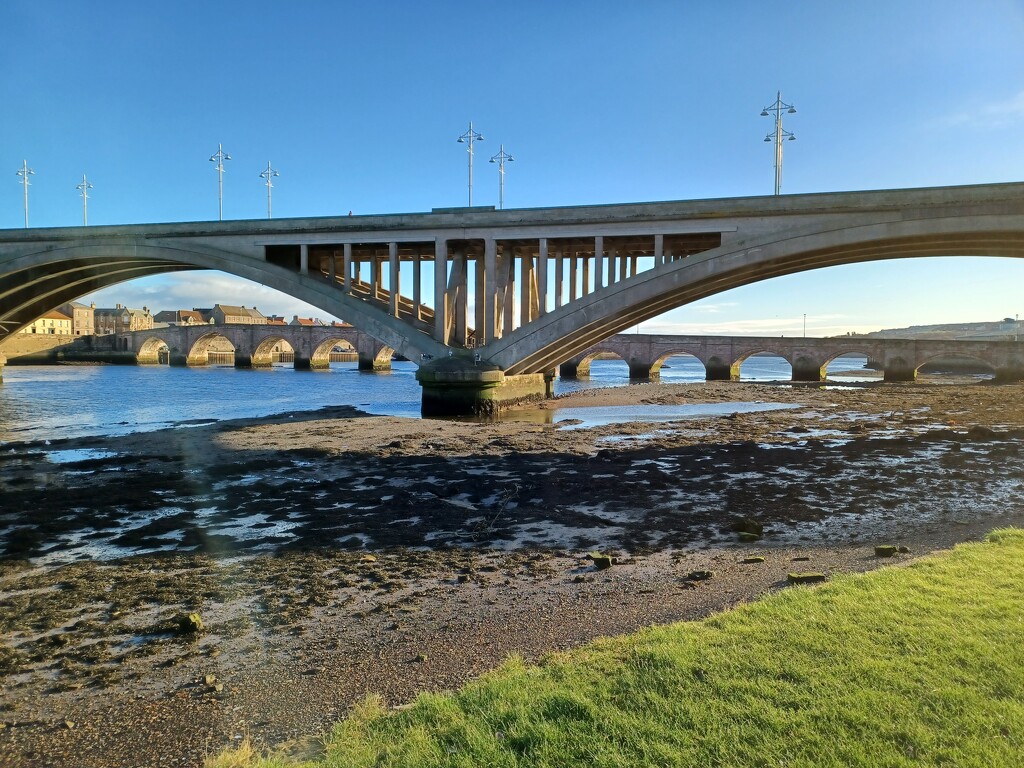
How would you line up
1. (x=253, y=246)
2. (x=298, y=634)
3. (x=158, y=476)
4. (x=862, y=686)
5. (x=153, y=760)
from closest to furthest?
(x=862, y=686) < (x=153, y=760) < (x=298, y=634) < (x=158, y=476) < (x=253, y=246)

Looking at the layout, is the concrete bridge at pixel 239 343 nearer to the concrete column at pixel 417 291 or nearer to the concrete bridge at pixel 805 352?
the concrete bridge at pixel 805 352

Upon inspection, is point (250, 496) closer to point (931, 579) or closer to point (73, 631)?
point (73, 631)

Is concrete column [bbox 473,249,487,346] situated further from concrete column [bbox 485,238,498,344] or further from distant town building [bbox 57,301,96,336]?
distant town building [bbox 57,301,96,336]

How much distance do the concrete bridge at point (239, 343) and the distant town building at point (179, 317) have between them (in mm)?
44580

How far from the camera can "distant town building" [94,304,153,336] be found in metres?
142

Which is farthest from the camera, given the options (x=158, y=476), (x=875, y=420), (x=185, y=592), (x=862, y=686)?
(x=875, y=420)

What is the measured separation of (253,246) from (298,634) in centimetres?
3543

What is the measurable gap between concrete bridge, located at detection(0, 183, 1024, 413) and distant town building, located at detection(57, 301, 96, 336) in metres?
103

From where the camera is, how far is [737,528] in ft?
35.4

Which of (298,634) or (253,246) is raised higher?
(253,246)

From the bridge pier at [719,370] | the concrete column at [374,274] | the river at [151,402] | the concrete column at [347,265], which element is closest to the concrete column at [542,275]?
the river at [151,402]

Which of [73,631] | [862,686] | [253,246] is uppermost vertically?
[253,246]

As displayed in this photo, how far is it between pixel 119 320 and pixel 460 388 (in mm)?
142973

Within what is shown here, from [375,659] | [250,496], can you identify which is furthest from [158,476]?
[375,659]
